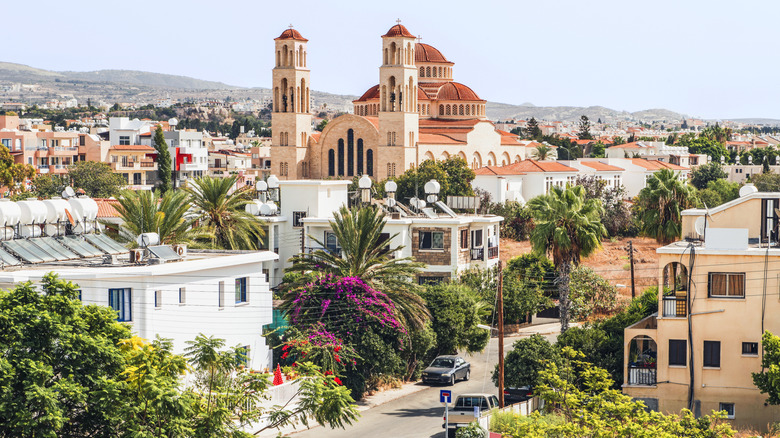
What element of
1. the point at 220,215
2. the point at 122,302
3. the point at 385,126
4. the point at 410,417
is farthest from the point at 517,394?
the point at 385,126

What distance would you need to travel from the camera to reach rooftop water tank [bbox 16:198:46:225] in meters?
31.3

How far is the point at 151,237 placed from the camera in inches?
1248

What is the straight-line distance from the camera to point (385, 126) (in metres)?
104

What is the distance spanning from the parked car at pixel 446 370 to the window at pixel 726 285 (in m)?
9.54

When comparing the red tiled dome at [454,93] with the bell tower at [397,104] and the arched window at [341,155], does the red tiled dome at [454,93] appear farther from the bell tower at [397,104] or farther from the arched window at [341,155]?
the arched window at [341,155]

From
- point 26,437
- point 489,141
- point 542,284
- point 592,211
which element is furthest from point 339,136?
Result: point 26,437

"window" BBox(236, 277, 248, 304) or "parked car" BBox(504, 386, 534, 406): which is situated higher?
"window" BBox(236, 277, 248, 304)

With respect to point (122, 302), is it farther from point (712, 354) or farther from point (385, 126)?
point (385, 126)

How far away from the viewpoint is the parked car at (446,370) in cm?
3691

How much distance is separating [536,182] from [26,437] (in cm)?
7451

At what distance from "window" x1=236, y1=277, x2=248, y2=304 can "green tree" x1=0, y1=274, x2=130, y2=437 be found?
9209 millimetres

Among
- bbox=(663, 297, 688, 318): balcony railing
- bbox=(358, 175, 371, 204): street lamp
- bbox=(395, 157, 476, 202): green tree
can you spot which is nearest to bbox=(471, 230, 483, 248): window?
bbox=(358, 175, 371, 204): street lamp

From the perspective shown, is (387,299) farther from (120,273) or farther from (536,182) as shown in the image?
(536,182)

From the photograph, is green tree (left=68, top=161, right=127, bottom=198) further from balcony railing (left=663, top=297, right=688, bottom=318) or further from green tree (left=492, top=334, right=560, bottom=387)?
balcony railing (left=663, top=297, right=688, bottom=318)
